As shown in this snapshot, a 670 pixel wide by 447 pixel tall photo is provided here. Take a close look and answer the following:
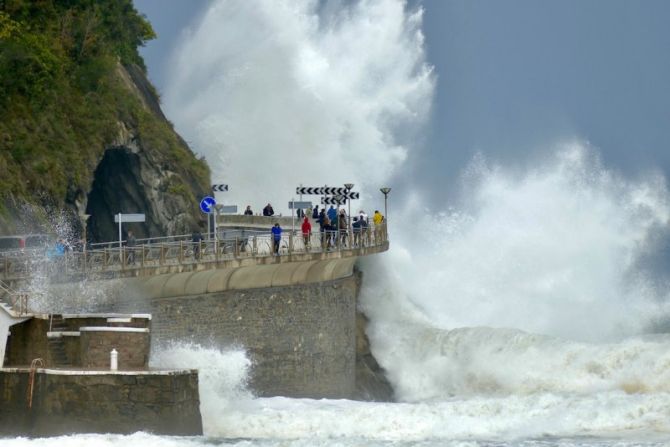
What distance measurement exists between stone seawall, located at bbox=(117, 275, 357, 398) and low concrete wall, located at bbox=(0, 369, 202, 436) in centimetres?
757

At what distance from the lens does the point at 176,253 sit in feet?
152

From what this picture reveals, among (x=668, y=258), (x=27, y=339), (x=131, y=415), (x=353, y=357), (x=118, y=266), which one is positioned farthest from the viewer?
(x=668, y=258)

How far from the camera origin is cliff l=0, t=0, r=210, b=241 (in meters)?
49.3

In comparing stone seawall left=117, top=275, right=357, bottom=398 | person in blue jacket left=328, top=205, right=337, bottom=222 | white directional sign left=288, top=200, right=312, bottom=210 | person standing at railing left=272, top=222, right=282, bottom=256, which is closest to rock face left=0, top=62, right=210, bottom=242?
person in blue jacket left=328, top=205, right=337, bottom=222

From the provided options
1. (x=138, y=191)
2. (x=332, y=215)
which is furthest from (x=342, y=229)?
(x=138, y=191)

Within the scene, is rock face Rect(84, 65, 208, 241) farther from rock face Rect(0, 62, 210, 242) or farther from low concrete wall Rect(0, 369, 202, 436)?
low concrete wall Rect(0, 369, 202, 436)

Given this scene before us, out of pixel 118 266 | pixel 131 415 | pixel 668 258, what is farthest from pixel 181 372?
pixel 668 258

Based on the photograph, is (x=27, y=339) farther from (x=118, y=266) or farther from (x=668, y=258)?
(x=668, y=258)

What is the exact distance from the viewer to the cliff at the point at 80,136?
49.3 m

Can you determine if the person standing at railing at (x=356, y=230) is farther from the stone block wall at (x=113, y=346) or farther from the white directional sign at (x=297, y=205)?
the stone block wall at (x=113, y=346)

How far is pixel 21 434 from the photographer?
35.9 meters

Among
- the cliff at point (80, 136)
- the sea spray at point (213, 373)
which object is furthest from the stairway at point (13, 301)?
the cliff at point (80, 136)

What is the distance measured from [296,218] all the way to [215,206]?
12.0 meters

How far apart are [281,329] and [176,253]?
4.06 meters
